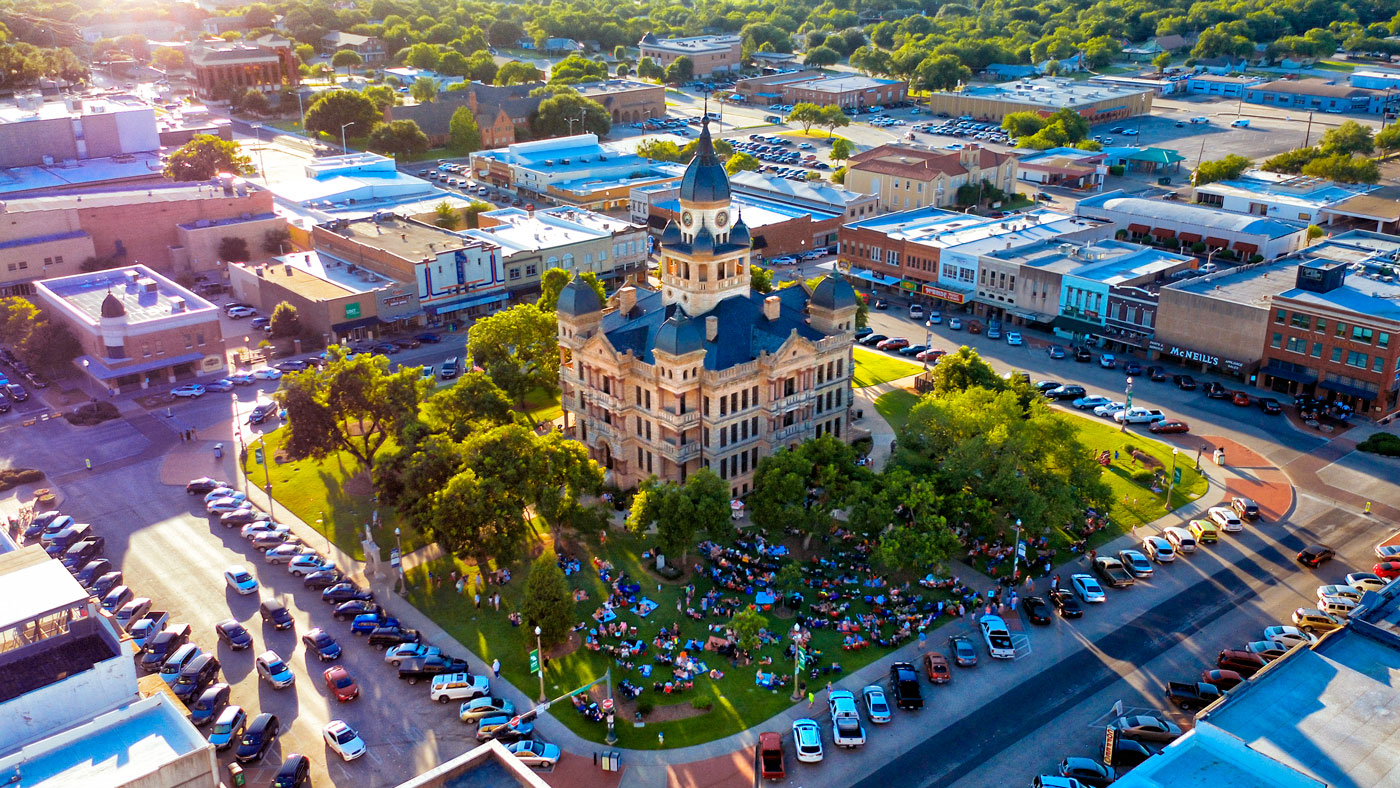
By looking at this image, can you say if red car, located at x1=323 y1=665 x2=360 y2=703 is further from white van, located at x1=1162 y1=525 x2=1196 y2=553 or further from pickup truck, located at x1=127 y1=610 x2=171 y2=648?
white van, located at x1=1162 y1=525 x2=1196 y2=553

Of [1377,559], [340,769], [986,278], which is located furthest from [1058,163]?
[340,769]

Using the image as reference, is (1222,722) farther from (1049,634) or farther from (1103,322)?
(1103,322)

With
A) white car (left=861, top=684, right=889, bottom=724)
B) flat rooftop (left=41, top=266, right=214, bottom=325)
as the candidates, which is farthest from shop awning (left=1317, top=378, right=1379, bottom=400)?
flat rooftop (left=41, top=266, right=214, bottom=325)

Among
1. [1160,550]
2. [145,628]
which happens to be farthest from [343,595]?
[1160,550]

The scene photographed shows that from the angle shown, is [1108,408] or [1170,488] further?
[1108,408]

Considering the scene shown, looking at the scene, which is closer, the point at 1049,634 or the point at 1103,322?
the point at 1049,634

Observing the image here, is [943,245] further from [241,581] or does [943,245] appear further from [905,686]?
[241,581]
